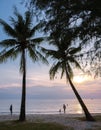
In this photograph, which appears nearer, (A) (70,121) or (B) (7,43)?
(B) (7,43)

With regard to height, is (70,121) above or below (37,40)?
below

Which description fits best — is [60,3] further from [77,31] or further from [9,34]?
[9,34]

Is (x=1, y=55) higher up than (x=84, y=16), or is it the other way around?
(x=1, y=55)

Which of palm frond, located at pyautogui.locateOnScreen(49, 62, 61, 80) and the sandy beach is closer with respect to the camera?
the sandy beach

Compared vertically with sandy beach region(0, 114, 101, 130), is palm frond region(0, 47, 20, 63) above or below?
above

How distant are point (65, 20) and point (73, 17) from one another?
1.00ft

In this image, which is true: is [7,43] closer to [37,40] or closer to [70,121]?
[37,40]

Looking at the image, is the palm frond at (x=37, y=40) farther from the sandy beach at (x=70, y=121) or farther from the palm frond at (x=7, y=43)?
the sandy beach at (x=70, y=121)

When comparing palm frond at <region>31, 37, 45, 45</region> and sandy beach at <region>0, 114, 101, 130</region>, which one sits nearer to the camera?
sandy beach at <region>0, 114, 101, 130</region>

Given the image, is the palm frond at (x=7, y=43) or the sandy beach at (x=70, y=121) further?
the palm frond at (x=7, y=43)

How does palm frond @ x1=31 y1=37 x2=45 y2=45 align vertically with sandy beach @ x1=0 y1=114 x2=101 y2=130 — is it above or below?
above

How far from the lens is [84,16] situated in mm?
10531

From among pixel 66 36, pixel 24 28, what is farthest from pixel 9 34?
pixel 66 36

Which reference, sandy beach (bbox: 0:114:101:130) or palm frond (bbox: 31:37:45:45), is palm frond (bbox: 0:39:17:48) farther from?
sandy beach (bbox: 0:114:101:130)
